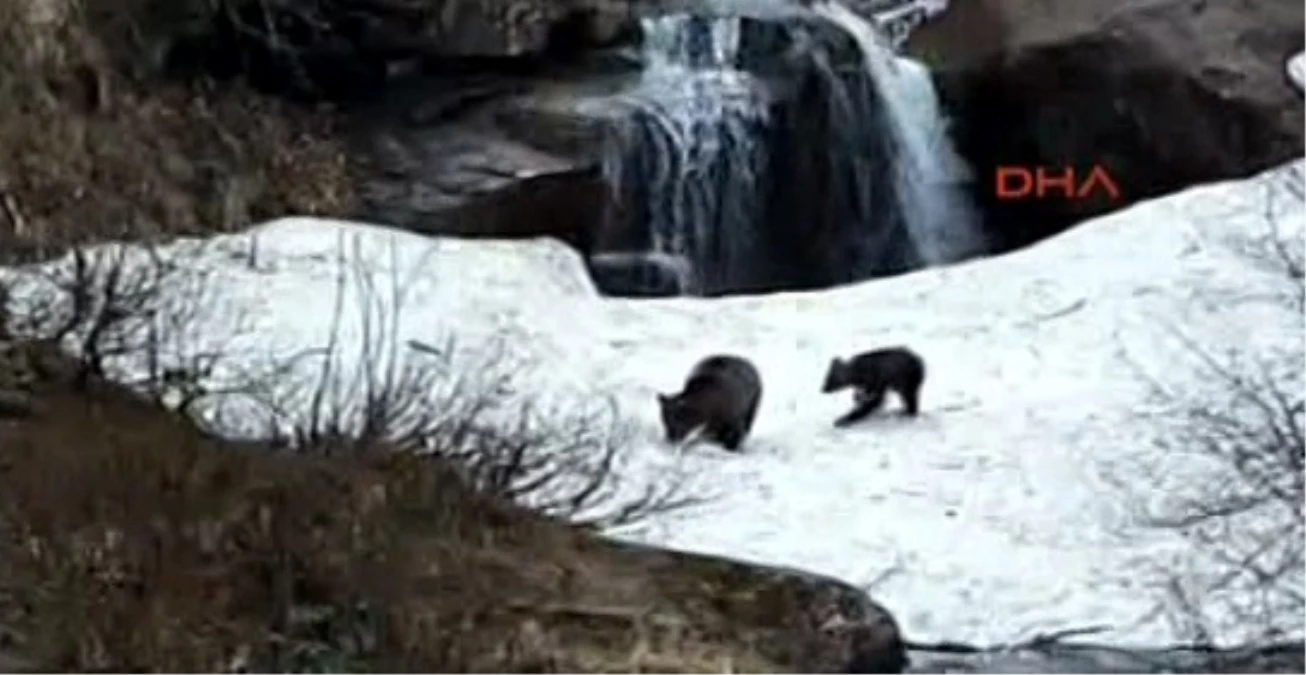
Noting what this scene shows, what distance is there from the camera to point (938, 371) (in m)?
12.4

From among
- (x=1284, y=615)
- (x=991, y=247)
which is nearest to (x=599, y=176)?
(x=991, y=247)

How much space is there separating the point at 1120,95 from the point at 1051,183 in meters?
0.71

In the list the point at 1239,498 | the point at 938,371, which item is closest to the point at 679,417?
the point at 938,371

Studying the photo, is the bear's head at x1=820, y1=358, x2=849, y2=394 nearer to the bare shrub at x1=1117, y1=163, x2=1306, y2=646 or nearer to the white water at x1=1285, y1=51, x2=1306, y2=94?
the bare shrub at x1=1117, y1=163, x2=1306, y2=646

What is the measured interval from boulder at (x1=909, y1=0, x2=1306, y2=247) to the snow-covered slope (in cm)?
189

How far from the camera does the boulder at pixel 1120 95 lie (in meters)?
16.1

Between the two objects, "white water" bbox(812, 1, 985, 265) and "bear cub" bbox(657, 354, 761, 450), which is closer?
"bear cub" bbox(657, 354, 761, 450)

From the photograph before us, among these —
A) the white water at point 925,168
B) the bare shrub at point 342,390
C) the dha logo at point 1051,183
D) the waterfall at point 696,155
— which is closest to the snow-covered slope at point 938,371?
the bare shrub at point 342,390

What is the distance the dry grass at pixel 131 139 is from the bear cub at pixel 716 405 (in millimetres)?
3876

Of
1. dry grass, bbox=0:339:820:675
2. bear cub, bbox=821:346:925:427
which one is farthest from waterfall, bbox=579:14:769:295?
dry grass, bbox=0:339:820:675

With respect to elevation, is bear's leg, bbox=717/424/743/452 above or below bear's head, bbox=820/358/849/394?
below

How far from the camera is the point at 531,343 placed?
490 inches

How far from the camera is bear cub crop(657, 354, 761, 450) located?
36.8ft

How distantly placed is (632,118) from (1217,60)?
3226 millimetres
